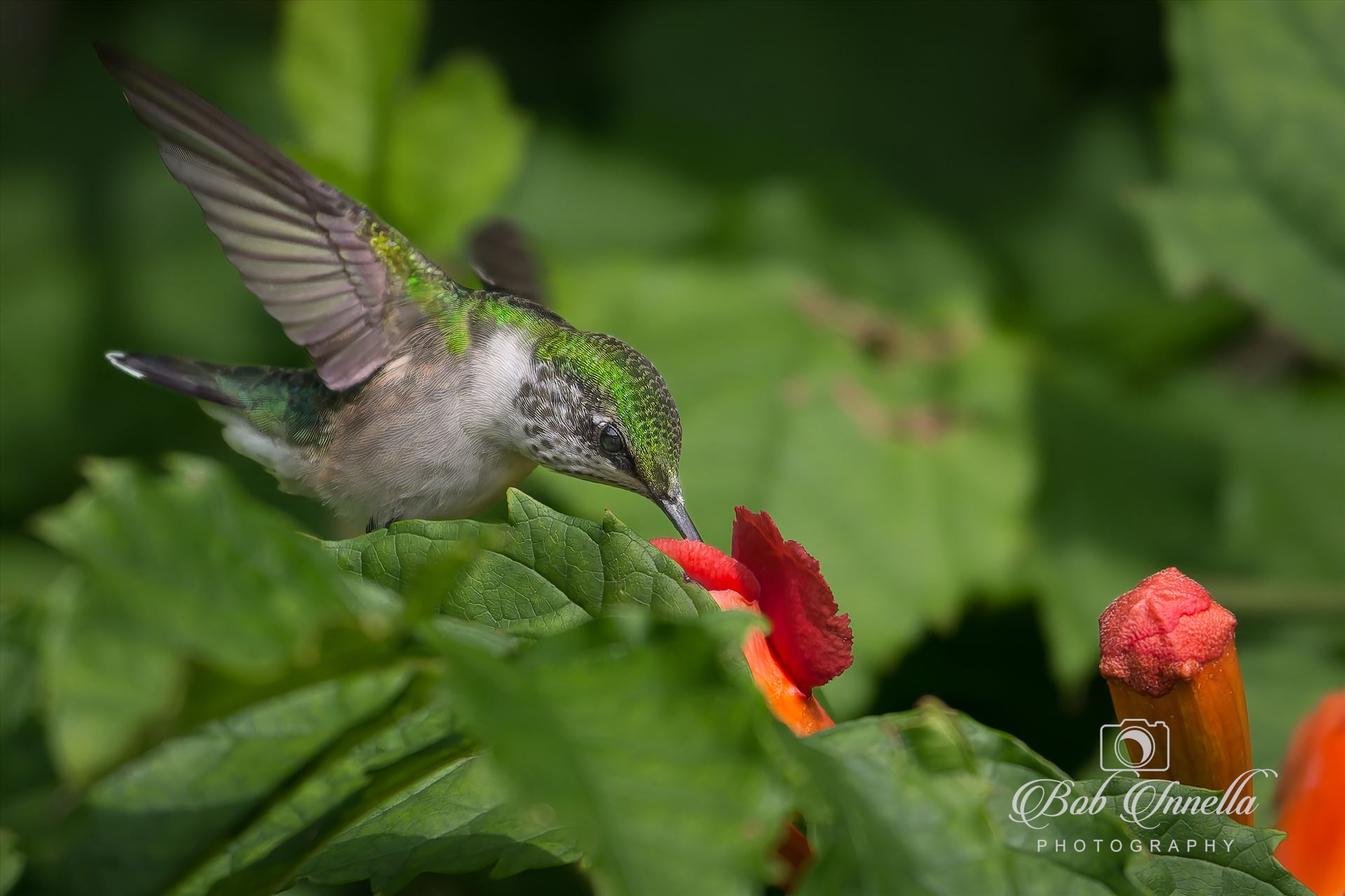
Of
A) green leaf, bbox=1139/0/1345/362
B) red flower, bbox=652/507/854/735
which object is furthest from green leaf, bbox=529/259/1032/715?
red flower, bbox=652/507/854/735

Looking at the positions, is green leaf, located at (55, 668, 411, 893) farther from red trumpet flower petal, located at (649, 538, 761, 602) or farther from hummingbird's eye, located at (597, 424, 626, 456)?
hummingbird's eye, located at (597, 424, 626, 456)

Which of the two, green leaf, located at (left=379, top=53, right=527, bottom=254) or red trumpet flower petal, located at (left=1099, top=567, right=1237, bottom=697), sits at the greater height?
green leaf, located at (left=379, top=53, right=527, bottom=254)

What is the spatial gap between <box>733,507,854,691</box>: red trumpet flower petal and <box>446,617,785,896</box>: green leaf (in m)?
0.55

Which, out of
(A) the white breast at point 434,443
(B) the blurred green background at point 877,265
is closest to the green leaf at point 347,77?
(B) the blurred green background at point 877,265

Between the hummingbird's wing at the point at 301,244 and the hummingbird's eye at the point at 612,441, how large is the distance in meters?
0.50

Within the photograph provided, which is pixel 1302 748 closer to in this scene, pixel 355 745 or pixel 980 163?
pixel 355 745

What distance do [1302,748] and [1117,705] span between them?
1.31 feet

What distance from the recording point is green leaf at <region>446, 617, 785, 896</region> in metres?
0.90

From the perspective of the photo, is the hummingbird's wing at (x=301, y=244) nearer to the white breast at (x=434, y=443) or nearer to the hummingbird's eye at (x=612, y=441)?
the white breast at (x=434, y=443)

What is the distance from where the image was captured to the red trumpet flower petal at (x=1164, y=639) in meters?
1.63

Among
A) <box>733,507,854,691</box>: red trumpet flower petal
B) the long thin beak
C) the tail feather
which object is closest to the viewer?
<box>733,507,854,691</box>: red trumpet flower petal

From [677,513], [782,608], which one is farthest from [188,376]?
[782,608]

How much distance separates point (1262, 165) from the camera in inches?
141
